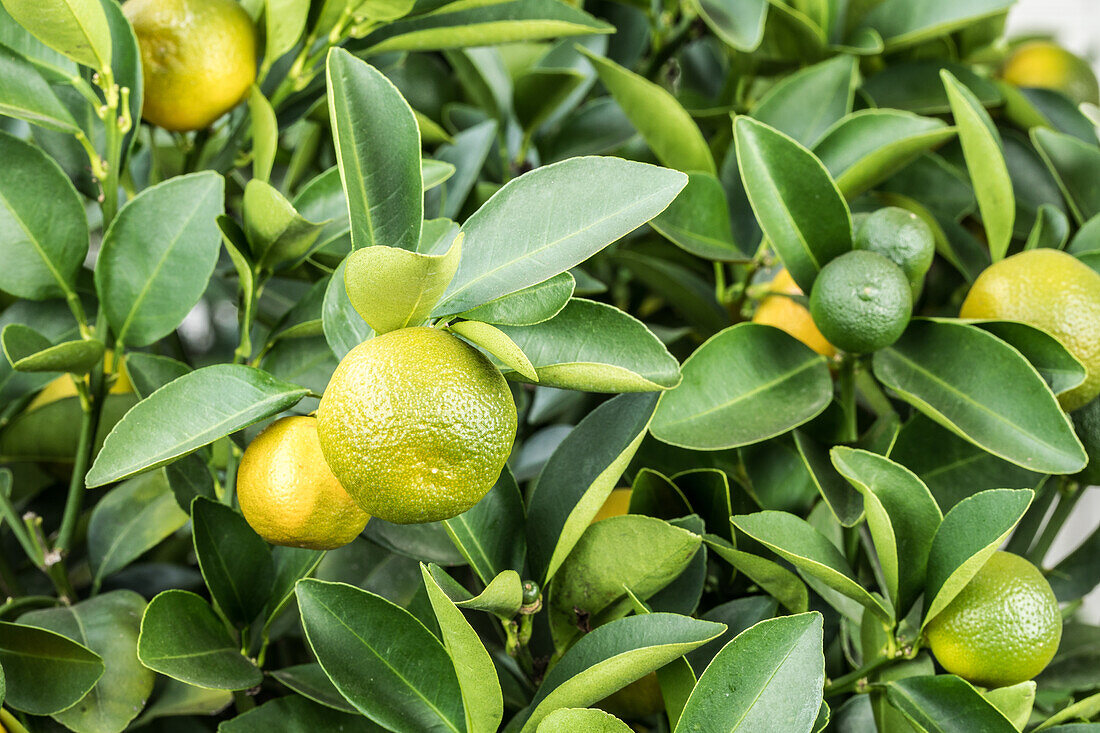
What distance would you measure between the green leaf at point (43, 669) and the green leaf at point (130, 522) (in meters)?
0.12

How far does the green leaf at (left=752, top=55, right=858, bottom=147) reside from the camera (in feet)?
2.51

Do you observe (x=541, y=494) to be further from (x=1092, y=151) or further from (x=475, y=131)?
(x=1092, y=151)

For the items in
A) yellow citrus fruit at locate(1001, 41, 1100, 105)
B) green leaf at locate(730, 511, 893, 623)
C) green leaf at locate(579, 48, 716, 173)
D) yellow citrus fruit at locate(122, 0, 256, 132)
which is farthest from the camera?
yellow citrus fruit at locate(1001, 41, 1100, 105)

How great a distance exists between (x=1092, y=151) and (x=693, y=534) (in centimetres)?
54

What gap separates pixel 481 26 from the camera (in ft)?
2.20

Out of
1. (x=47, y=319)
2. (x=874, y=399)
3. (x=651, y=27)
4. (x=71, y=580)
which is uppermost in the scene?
(x=651, y=27)

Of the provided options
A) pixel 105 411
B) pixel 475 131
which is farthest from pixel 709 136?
pixel 105 411

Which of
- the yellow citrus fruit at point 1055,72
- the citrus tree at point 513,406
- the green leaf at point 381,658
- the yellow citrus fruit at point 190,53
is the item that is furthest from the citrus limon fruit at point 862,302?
the yellow citrus fruit at point 1055,72

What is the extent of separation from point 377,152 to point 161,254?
0.66ft

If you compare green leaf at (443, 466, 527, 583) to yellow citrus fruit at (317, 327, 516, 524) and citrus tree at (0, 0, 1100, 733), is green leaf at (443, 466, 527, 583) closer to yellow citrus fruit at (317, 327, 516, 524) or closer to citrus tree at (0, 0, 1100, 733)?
citrus tree at (0, 0, 1100, 733)

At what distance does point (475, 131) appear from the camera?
760 mm

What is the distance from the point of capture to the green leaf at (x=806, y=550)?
49cm

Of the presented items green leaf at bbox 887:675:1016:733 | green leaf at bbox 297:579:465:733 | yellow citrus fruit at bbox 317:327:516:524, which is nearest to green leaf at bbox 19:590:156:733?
green leaf at bbox 297:579:465:733

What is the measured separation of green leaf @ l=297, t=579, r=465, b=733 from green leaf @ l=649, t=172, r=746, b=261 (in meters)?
0.33
